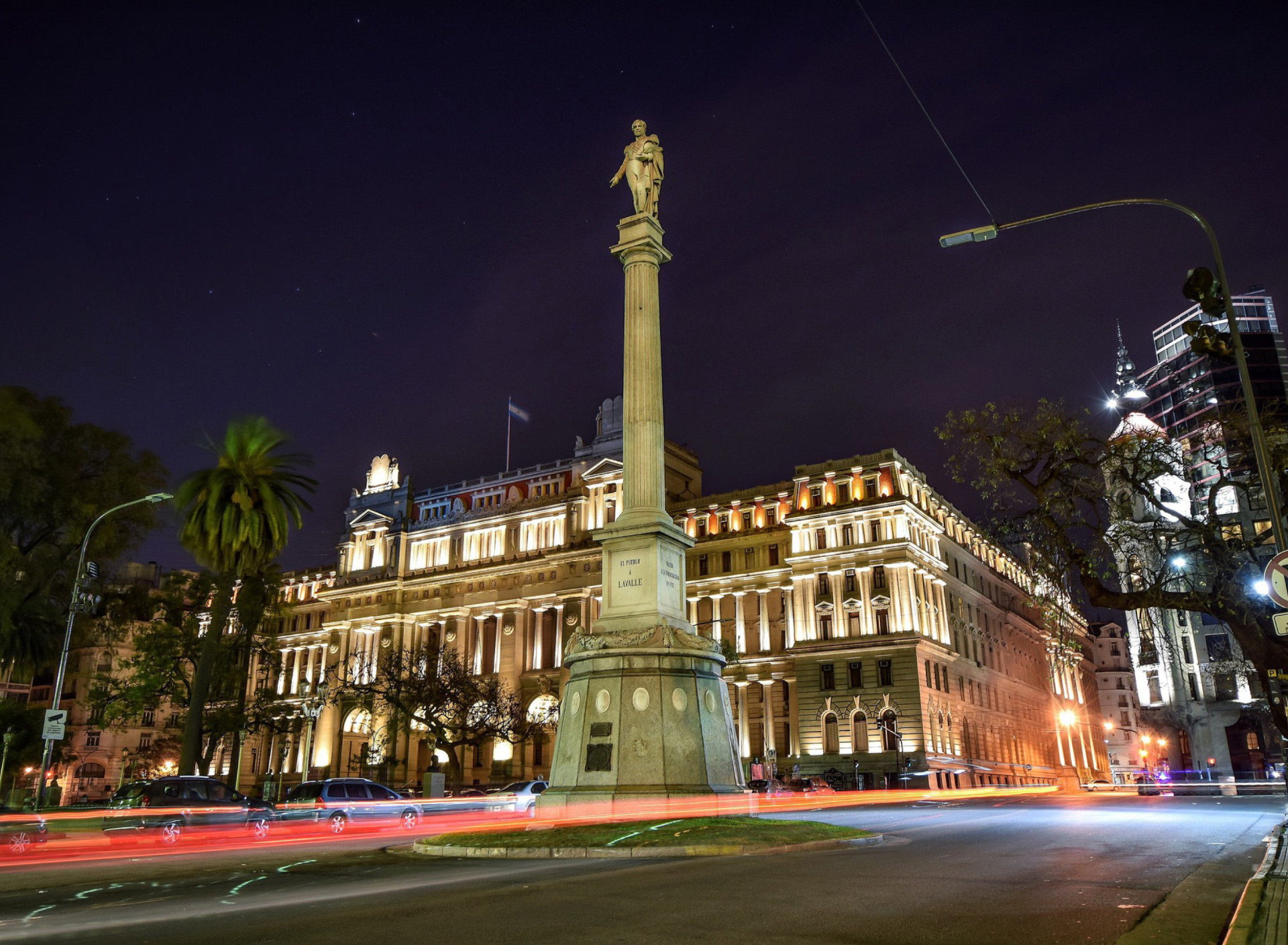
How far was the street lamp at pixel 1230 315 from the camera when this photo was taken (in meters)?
12.8

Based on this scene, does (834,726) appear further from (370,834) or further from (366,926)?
(366,926)

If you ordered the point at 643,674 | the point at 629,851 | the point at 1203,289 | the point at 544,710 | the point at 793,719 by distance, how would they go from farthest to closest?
the point at 544,710
the point at 793,719
the point at 643,674
the point at 629,851
the point at 1203,289

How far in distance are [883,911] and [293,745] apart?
96.3 m

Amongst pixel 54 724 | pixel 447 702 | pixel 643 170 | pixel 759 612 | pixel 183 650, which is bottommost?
pixel 54 724

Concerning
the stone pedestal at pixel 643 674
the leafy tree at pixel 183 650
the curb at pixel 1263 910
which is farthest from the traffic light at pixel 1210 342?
the leafy tree at pixel 183 650

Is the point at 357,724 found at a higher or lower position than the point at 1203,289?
lower

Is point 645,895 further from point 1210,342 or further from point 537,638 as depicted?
point 537,638

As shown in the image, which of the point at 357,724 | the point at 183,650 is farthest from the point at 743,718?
the point at 183,650

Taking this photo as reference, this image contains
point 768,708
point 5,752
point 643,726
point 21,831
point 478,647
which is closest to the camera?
point 643,726

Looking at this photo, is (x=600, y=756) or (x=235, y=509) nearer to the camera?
(x=600, y=756)

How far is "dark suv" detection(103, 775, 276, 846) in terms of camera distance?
22922mm

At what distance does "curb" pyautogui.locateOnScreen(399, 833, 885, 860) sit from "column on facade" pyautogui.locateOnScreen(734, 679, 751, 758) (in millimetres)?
56661

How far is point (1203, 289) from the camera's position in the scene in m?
12.6

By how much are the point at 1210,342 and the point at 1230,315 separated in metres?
0.53
